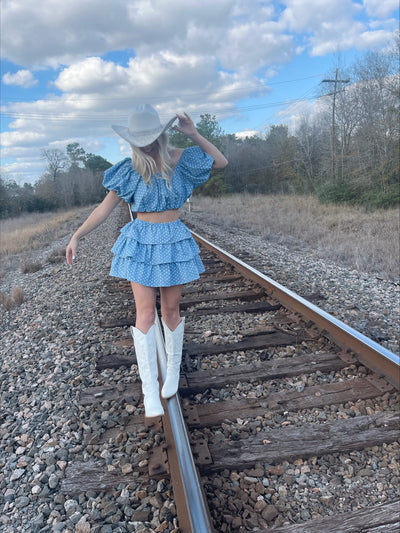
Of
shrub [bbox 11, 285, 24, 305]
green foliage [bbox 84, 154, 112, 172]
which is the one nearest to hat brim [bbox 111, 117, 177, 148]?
shrub [bbox 11, 285, 24, 305]

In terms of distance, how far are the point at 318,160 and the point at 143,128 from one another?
42.6m

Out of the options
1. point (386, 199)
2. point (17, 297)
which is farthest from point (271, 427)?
point (386, 199)

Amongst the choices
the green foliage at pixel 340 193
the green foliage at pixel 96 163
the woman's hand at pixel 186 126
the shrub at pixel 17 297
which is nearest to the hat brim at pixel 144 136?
the woman's hand at pixel 186 126

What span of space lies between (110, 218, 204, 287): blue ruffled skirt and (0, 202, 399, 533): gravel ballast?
3.12ft

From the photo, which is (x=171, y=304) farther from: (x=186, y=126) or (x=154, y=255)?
(x=186, y=126)

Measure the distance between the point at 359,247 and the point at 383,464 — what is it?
701 centimetres

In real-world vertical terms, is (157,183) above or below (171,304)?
above

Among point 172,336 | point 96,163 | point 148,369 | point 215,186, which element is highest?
point 96,163

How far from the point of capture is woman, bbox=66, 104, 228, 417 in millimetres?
2385

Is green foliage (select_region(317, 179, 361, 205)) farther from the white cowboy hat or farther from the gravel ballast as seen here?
the white cowboy hat

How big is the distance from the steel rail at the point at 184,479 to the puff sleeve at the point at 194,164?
4.79 ft

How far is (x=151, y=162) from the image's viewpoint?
235 cm

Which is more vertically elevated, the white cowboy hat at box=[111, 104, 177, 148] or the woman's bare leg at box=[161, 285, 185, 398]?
the white cowboy hat at box=[111, 104, 177, 148]

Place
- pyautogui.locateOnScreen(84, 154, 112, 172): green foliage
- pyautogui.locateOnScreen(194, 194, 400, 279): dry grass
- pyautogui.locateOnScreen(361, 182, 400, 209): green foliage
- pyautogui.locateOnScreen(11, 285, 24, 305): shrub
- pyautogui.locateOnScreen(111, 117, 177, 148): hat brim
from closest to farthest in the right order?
1. pyautogui.locateOnScreen(111, 117, 177, 148): hat brim
2. pyautogui.locateOnScreen(11, 285, 24, 305): shrub
3. pyautogui.locateOnScreen(194, 194, 400, 279): dry grass
4. pyautogui.locateOnScreen(361, 182, 400, 209): green foliage
5. pyautogui.locateOnScreen(84, 154, 112, 172): green foliage
